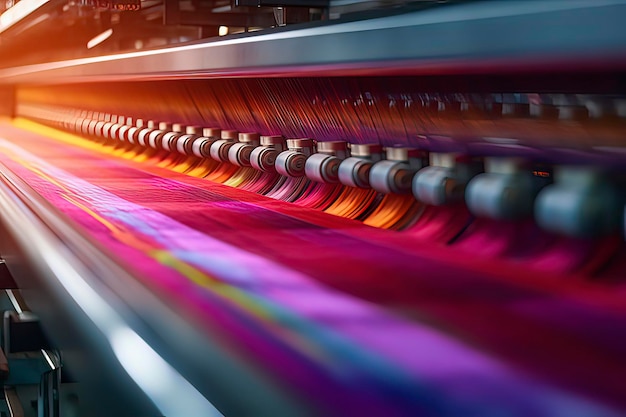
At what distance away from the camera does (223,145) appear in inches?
83.4

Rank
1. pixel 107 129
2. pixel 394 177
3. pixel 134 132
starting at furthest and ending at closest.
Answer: pixel 107 129 < pixel 134 132 < pixel 394 177

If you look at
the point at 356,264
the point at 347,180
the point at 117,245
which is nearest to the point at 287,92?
the point at 347,180

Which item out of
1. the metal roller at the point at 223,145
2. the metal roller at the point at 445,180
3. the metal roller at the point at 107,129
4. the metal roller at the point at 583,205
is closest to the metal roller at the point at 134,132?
the metal roller at the point at 107,129

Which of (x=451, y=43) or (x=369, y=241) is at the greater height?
(x=451, y=43)

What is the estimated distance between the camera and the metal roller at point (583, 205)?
92 cm

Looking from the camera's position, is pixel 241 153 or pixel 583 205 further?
pixel 241 153

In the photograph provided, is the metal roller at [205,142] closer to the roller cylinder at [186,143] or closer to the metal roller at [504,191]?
the roller cylinder at [186,143]

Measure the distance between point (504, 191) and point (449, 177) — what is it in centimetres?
16

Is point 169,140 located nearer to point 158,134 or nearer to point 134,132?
point 158,134

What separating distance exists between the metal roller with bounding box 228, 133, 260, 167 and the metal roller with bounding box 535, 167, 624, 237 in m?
1.11

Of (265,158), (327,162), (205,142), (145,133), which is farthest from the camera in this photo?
(145,133)

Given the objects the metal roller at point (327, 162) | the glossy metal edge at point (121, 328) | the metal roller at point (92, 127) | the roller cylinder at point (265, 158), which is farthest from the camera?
the metal roller at point (92, 127)

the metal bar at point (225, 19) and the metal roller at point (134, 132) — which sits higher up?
the metal bar at point (225, 19)

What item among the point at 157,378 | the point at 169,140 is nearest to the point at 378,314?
the point at 157,378
